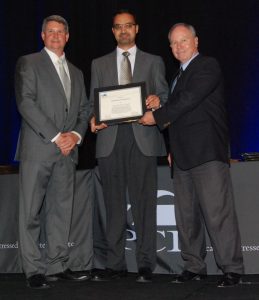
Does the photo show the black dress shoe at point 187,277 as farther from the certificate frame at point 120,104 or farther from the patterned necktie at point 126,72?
the patterned necktie at point 126,72

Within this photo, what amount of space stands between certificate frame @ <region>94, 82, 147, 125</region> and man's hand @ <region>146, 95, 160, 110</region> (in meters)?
0.03

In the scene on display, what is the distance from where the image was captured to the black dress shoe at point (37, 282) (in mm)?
3589

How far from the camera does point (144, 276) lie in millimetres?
3803

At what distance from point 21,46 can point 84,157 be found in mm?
1418

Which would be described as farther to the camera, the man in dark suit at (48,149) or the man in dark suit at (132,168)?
the man in dark suit at (132,168)

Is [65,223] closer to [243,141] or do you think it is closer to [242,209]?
[242,209]

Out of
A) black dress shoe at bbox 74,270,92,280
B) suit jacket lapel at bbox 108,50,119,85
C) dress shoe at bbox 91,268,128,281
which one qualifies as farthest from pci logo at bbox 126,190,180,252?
suit jacket lapel at bbox 108,50,119,85

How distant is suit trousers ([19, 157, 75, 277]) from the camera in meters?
3.73

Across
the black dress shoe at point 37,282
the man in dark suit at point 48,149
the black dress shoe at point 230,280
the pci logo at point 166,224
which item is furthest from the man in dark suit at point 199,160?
the black dress shoe at point 37,282

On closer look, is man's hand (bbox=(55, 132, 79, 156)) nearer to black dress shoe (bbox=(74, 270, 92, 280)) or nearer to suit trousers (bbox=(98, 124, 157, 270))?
suit trousers (bbox=(98, 124, 157, 270))

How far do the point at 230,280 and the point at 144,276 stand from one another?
602 millimetres

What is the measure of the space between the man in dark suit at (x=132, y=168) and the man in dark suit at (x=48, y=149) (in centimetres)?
20

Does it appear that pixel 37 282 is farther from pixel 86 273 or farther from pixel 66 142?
pixel 66 142

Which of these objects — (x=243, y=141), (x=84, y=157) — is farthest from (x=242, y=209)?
(x=84, y=157)
